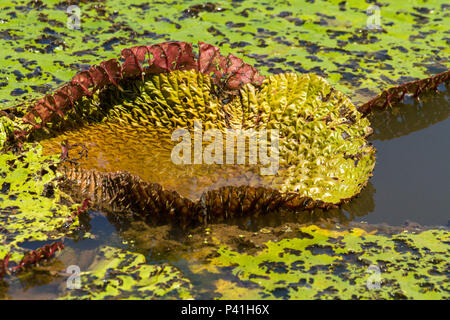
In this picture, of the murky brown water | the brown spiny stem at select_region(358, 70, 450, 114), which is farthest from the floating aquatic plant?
the brown spiny stem at select_region(358, 70, 450, 114)

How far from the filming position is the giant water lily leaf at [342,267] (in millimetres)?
2750

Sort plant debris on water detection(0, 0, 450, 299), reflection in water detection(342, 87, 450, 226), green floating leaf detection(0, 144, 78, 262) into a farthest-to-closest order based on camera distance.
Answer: reflection in water detection(342, 87, 450, 226) < green floating leaf detection(0, 144, 78, 262) < plant debris on water detection(0, 0, 450, 299)

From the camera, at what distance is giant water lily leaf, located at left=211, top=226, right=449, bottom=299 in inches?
108

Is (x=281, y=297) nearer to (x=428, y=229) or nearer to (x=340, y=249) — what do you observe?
(x=340, y=249)

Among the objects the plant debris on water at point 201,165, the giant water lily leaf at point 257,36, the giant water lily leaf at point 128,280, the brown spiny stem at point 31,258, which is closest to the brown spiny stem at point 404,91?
the plant debris on water at point 201,165

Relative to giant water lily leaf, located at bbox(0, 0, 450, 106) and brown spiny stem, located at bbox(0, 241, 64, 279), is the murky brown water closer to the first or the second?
brown spiny stem, located at bbox(0, 241, 64, 279)

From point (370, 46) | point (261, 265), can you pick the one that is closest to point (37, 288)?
point (261, 265)

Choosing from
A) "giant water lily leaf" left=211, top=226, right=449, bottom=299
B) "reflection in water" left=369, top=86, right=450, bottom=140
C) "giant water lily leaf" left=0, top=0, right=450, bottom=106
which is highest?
"giant water lily leaf" left=0, top=0, right=450, bottom=106

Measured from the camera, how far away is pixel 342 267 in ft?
9.69

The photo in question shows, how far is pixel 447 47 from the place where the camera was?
5.62 metres

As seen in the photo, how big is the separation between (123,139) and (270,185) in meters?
1.12

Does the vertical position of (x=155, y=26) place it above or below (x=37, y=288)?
above

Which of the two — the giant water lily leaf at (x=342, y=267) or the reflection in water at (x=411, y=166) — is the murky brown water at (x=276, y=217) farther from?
the giant water lily leaf at (x=342, y=267)

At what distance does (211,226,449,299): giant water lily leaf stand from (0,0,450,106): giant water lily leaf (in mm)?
1811
